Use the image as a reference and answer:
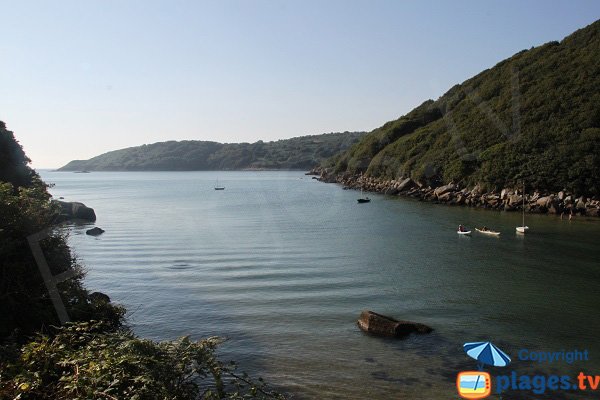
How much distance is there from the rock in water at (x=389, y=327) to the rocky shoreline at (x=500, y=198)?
4760cm

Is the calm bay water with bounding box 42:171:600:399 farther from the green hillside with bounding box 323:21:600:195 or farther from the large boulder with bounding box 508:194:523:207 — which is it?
the green hillside with bounding box 323:21:600:195

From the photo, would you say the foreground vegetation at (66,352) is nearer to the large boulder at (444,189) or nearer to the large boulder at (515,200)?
the large boulder at (515,200)

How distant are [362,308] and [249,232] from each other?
92.3ft

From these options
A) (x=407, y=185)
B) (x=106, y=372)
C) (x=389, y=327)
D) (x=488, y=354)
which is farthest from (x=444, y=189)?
(x=106, y=372)

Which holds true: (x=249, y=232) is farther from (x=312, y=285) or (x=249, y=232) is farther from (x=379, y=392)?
(x=379, y=392)

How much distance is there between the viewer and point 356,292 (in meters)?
26.3

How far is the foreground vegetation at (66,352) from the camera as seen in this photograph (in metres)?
8.20

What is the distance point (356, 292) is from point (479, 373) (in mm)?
10585

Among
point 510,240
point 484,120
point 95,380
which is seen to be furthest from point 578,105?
point 95,380

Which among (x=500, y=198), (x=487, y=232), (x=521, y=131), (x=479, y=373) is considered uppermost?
(x=521, y=131)

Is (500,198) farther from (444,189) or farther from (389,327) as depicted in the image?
(389,327)

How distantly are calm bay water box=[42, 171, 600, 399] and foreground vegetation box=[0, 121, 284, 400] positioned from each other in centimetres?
411

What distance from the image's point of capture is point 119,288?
28516 mm

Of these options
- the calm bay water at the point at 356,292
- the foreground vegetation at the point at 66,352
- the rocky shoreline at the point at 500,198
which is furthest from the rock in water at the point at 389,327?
the rocky shoreline at the point at 500,198
